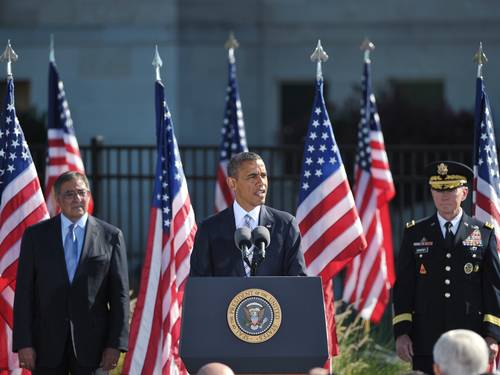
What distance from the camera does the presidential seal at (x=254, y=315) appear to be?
20.8ft

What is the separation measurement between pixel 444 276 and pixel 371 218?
429 cm

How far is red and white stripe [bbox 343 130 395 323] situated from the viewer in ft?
38.4

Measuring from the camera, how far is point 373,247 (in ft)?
38.5

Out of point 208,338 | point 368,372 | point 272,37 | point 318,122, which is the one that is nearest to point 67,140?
point 318,122

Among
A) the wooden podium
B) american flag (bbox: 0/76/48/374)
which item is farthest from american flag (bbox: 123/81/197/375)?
the wooden podium

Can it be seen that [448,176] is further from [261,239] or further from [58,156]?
[58,156]

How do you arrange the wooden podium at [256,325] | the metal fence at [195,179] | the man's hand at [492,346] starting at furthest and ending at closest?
1. the metal fence at [195,179]
2. the man's hand at [492,346]
3. the wooden podium at [256,325]

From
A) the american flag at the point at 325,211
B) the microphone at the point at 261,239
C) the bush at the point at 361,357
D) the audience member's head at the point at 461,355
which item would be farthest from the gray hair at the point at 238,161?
the bush at the point at 361,357

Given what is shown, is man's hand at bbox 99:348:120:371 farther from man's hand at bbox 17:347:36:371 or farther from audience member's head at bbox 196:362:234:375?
audience member's head at bbox 196:362:234:375

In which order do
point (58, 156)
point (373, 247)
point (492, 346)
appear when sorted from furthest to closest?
point (373, 247) < point (58, 156) < point (492, 346)

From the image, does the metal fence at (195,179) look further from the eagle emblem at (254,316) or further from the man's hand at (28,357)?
the eagle emblem at (254,316)

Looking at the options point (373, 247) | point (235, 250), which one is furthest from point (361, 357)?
point (235, 250)

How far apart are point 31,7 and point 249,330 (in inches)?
540

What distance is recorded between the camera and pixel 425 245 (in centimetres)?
762
